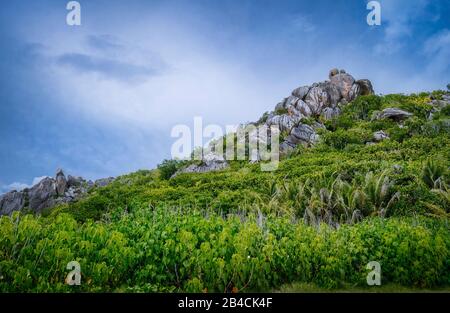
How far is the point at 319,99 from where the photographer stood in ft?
118

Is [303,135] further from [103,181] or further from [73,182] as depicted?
[73,182]

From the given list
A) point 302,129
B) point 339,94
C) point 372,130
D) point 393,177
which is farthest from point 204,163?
point 339,94

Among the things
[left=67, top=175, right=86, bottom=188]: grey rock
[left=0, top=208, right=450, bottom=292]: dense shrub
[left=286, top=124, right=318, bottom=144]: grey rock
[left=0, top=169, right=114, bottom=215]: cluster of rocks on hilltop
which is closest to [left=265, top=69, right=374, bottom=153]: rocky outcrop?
[left=286, top=124, right=318, bottom=144]: grey rock

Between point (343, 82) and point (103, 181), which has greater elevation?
point (343, 82)

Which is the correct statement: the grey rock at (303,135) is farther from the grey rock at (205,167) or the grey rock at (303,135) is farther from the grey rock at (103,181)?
the grey rock at (103,181)

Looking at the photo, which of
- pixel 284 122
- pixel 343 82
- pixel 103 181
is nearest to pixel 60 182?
pixel 103 181

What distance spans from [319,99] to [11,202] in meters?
24.3

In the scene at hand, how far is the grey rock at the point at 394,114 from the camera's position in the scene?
27719 mm

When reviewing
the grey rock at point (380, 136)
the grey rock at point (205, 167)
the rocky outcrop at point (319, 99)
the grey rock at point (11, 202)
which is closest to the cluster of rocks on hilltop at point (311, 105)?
the rocky outcrop at point (319, 99)

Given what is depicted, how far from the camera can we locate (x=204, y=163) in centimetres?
2456

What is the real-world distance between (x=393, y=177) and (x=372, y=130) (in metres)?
13.6

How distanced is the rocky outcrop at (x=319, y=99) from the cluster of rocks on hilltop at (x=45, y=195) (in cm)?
1404

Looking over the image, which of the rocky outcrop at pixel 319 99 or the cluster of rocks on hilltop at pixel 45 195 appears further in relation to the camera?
the rocky outcrop at pixel 319 99

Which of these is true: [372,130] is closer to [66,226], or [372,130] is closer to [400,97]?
[400,97]
